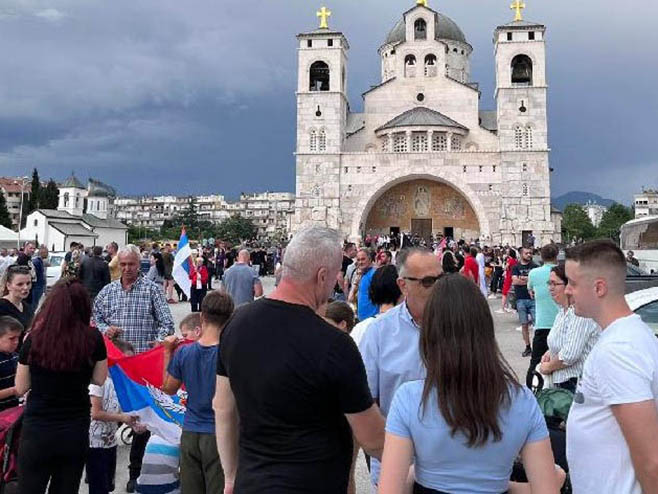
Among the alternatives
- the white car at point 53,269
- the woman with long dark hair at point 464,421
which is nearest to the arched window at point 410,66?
the white car at point 53,269

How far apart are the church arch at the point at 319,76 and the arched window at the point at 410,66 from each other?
6.67 m

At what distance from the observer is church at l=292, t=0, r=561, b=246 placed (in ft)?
126

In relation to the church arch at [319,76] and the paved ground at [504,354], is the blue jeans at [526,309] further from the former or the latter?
the church arch at [319,76]

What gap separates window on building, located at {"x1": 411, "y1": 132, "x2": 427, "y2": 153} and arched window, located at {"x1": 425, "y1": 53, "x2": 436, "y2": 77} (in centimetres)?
719

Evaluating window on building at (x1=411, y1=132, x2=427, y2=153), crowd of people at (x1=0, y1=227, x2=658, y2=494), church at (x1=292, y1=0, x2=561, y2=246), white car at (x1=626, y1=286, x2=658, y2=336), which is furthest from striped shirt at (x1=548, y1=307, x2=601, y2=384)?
window on building at (x1=411, y1=132, x2=427, y2=153)

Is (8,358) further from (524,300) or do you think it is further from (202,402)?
(524,300)

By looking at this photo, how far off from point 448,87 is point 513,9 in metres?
7.31

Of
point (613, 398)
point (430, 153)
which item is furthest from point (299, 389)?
point (430, 153)

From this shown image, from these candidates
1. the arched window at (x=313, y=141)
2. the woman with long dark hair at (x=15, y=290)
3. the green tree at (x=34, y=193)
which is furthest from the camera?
the green tree at (x=34, y=193)

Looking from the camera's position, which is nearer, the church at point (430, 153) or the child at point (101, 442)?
the child at point (101, 442)

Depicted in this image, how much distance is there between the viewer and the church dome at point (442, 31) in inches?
1992

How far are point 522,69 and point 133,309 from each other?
135ft

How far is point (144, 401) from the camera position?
429 centimetres

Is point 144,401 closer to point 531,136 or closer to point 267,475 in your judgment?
point 267,475
